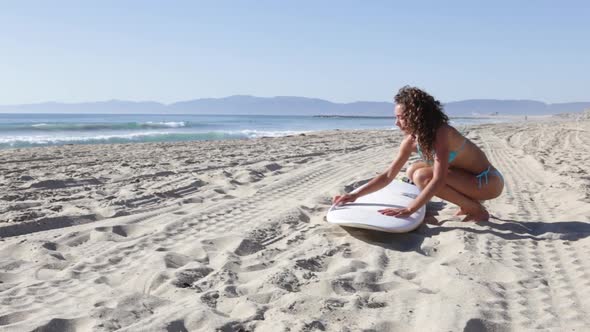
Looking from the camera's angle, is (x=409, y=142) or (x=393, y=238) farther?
(x=409, y=142)

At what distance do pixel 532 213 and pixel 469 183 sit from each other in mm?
900

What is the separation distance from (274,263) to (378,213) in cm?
105

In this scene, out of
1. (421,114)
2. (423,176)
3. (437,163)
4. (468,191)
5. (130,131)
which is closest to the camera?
(421,114)

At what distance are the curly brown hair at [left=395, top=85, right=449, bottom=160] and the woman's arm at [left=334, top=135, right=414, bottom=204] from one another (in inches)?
11.9

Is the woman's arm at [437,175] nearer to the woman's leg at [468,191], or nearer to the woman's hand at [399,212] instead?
the woman's hand at [399,212]

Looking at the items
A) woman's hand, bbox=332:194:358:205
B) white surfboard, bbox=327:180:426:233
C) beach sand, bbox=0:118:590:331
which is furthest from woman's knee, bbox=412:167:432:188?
woman's hand, bbox=332:194:358:205

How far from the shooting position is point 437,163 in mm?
4020

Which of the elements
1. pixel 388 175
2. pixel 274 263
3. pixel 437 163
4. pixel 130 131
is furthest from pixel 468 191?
pixel 130 131

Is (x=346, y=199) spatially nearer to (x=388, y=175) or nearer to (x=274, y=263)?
(x=388, y=175)

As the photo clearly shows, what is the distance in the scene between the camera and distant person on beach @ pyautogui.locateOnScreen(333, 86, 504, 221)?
395cm

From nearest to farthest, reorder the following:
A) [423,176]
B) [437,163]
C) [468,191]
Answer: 1. [437,163]
2. [468,191]
3. [423,176]

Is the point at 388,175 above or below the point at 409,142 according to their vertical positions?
below

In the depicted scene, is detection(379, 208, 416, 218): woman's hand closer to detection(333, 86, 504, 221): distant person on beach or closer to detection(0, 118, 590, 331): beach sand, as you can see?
detection(333, 86, 504, 221): distant person on beach

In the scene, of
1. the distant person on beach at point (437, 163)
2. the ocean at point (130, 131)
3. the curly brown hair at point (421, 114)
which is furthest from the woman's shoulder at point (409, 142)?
the ocean at point (130, 131)
